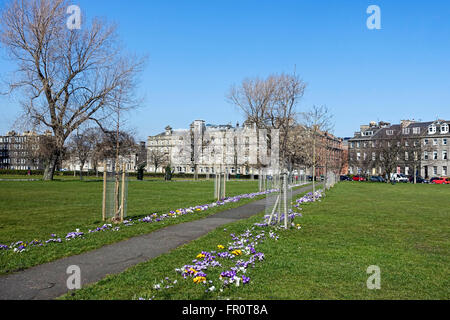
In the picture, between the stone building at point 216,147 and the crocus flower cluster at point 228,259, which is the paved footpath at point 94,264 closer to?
the crocus flower cluster at point 228,259

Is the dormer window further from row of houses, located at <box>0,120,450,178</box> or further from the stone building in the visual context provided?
the stone building

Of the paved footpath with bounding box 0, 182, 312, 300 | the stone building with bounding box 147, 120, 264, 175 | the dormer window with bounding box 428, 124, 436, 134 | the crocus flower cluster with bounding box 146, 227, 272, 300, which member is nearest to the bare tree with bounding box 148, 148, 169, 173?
the stone building with bounding box 147, 120, 264, 175

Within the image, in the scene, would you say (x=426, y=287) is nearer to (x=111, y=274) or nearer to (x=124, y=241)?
(x=111, y=274)

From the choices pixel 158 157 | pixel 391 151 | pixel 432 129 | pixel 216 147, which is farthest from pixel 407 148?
pixel 158 157

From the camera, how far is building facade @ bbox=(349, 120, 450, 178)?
7731cm

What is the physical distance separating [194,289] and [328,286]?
6.54 feet

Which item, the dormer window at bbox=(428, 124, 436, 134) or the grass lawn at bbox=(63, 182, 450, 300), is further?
the dormer window at bbox=(428, 124, 436, 134)

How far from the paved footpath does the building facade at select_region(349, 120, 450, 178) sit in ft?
229

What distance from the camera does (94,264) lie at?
707 cm

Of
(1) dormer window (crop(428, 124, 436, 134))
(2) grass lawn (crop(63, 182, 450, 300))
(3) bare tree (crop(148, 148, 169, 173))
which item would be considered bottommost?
(2) grass lawn (crop(63, 182, 450, 300))

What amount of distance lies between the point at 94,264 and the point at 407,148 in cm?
8130

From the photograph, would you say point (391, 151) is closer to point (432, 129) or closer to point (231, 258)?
point (432, 129)
